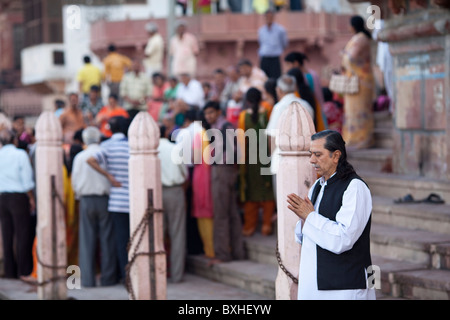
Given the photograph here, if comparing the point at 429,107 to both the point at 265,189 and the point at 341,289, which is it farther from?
the point at 341,289

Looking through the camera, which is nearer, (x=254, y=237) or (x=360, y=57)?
(x=254, y=237)

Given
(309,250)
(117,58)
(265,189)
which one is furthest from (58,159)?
(117,58)

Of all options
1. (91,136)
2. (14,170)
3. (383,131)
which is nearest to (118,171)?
(91,136)

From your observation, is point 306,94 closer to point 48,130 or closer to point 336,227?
point 48,130

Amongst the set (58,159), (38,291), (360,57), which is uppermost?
(360,57)

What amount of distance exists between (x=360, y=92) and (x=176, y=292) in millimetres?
3741

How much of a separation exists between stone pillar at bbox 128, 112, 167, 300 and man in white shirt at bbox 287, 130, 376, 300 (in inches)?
114

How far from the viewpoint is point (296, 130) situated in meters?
6.47

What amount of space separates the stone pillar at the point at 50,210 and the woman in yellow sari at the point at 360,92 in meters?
3.95

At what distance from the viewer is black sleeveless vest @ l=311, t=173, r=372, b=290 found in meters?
5.67

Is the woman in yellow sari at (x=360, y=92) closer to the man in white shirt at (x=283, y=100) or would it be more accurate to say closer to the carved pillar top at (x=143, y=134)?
the man in white shirt at (x=283, y=100)

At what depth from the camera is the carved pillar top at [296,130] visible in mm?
6465

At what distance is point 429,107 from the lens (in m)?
10.3

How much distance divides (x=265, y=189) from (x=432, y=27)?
258 cm
